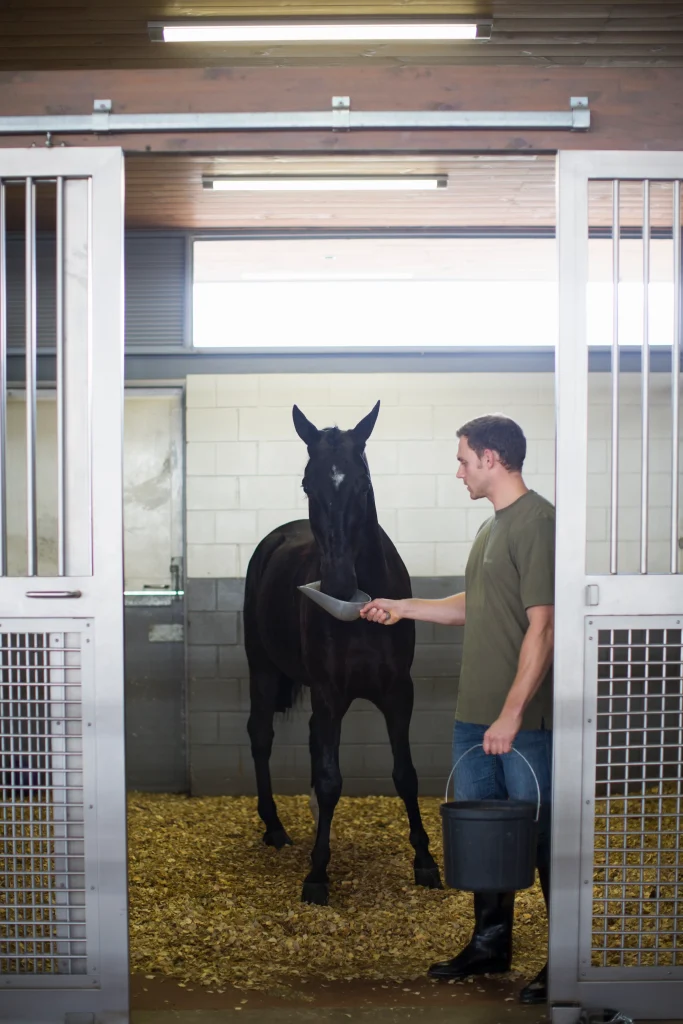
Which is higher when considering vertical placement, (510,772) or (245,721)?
(510,772)

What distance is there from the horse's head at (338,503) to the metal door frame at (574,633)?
137 cm

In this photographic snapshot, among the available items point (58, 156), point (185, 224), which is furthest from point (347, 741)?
point (58, 156)

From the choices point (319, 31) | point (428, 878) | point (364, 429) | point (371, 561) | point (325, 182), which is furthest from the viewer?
point (325, 182)

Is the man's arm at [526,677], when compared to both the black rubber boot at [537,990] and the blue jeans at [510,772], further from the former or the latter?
the black rubber boot at [537,990]

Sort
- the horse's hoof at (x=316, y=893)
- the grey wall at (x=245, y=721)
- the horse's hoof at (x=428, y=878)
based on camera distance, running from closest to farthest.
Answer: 1. the horse's hoof at (x=316, y=893)
2. the horse's hoof at (x=428, y=878)
3. the grey wall at (x=245, y=721)

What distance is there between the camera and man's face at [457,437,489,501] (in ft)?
9.69

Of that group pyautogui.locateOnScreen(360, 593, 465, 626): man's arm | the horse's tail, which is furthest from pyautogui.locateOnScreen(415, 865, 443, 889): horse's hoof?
the horse's tail

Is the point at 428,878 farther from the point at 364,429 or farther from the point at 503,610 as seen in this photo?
the point at 364,429

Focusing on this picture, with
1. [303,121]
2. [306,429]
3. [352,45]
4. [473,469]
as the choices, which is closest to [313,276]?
[306,429]

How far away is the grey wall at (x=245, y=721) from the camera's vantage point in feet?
18.7

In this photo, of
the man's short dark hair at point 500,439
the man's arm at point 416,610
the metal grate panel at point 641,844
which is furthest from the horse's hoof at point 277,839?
the man's short dark hair at point 500,439

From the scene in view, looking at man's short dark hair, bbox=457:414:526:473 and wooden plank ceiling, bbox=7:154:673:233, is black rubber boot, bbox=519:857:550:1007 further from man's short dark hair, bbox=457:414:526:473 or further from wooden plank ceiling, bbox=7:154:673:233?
wooden plank ceiling, bbox=7:154:673:233

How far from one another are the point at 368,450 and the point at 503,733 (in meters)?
3.25

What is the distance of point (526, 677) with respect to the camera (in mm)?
2684
